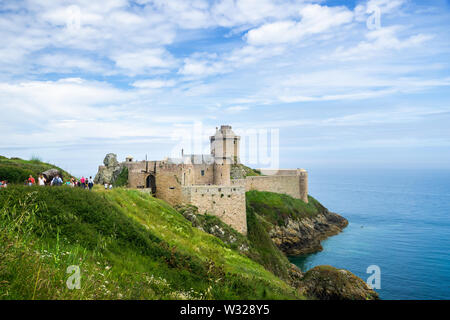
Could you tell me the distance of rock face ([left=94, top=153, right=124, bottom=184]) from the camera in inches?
1411

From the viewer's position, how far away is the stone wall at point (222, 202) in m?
28.6

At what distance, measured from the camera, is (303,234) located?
53594mm

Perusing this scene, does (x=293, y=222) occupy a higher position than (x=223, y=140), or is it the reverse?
(x=223, y=140)

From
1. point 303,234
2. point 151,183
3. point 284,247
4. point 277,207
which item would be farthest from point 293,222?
point 151,183

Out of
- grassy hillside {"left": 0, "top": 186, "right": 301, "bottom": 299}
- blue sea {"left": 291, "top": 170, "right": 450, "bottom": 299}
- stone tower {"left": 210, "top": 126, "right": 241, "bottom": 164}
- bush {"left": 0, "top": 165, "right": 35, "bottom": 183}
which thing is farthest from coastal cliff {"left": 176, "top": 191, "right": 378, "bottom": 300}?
bush {"left": 0, "top": 165, "right": 35, "bottom": 183}

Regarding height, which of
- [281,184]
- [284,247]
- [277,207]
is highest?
[281,184]

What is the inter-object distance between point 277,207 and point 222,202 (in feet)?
90.8

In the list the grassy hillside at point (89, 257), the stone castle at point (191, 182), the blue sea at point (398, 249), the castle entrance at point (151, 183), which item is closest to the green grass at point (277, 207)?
the blue sea at point (398, 249)

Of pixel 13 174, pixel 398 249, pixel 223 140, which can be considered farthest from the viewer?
pixel 223 140

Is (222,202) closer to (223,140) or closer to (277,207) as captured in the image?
(223,140)

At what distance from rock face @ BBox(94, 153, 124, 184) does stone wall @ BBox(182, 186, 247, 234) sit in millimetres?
11701

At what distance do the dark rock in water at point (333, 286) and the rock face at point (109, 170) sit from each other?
2390cm

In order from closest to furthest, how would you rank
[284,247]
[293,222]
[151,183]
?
[151,183], [284,247], [293,222]
